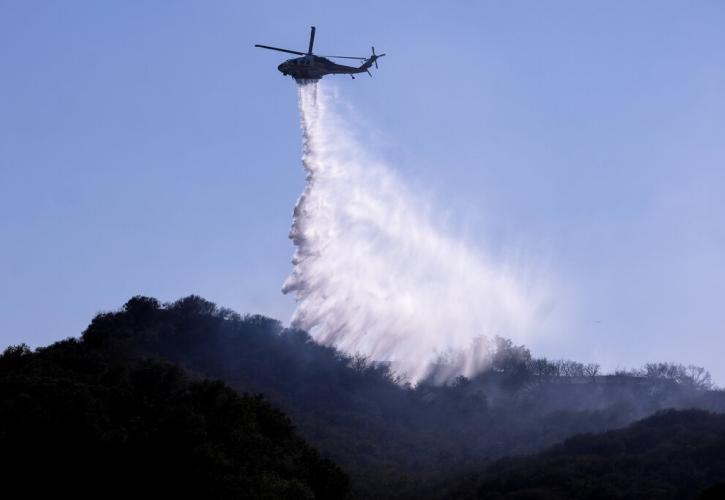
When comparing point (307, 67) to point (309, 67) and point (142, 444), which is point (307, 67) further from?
point (142, 444)

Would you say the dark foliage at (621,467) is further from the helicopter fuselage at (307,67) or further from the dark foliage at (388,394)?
the helicopter fuselage at (307,67)

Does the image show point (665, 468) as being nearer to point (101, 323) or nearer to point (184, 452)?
point (184, 452)

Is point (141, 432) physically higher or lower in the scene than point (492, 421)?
lower

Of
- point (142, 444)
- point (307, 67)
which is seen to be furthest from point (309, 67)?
point (142, 444)

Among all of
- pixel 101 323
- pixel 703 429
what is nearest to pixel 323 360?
pixel 101 323

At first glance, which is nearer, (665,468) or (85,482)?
(85,482)

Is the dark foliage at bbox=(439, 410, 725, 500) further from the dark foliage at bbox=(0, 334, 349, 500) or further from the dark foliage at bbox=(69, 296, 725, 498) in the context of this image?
the dark foliage at bbox=(0, 334, 349, 500)

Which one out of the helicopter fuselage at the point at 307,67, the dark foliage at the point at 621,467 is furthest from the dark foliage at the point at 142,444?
the helicopter fuselage at the point at 307,67
